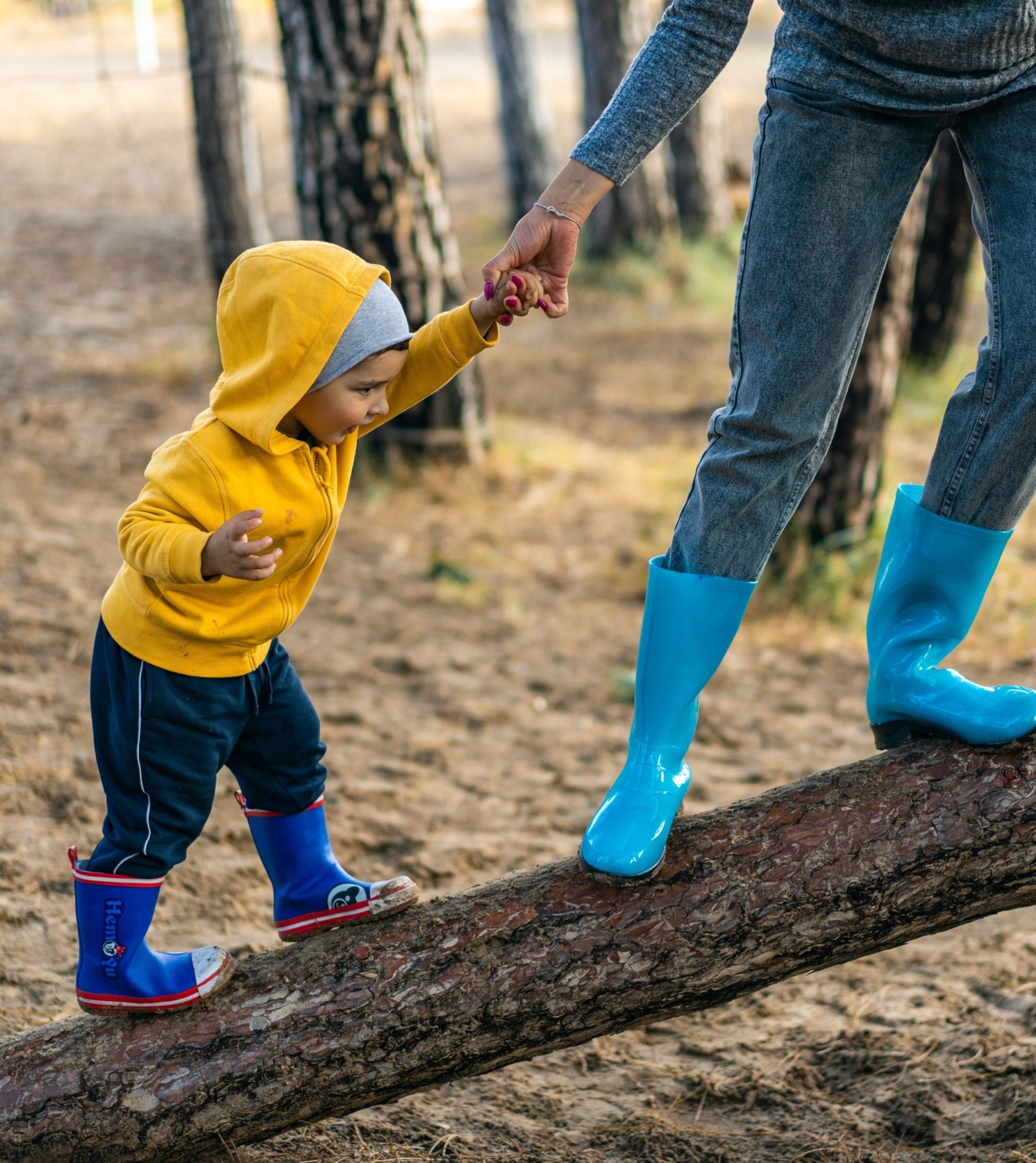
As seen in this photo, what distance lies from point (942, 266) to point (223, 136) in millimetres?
3942

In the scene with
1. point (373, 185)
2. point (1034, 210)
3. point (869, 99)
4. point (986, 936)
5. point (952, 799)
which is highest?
point (869, 99)

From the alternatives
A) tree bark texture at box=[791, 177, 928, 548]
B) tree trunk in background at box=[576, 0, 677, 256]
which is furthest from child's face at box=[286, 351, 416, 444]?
tree trunk in background at box=[576, 0, 677, 256]

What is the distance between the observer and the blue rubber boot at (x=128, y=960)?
2.07m

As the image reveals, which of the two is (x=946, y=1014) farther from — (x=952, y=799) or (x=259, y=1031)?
(x=259, y=1031)

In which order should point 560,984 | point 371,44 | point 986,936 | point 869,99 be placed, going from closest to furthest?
point 869,99
point 560,984
point 986,936
point 371,44

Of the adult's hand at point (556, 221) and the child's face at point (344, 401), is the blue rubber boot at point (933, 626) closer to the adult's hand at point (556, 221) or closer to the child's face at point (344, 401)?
the adult's hand at point (556, 221)

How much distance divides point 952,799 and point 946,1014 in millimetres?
931

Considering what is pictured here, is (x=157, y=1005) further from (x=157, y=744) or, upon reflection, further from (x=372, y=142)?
(x=372, y=142)

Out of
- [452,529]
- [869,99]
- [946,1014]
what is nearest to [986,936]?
[946,1014]

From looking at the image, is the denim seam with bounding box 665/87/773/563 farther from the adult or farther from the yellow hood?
the yellow hood

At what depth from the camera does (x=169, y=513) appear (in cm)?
192

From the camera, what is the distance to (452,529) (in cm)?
557

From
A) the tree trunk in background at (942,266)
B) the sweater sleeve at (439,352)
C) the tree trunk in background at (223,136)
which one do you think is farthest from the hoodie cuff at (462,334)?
the tree trunk in background at (942,266)

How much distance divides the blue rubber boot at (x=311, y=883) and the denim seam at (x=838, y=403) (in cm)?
94
